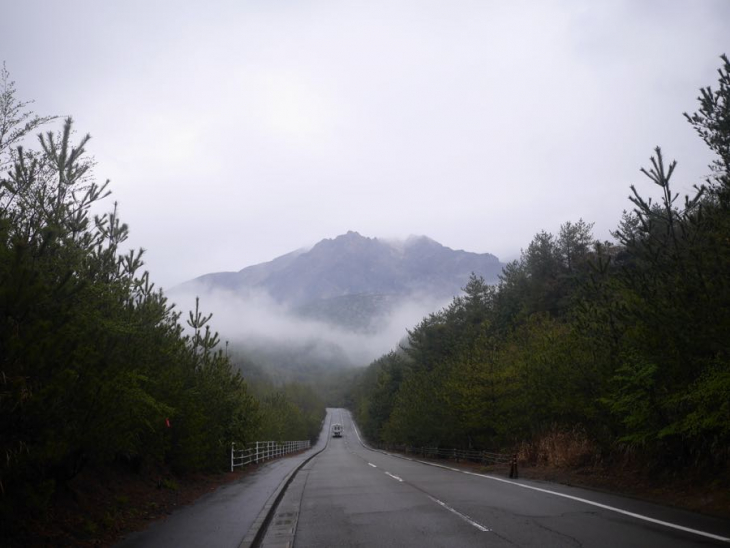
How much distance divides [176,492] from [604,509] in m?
10.9

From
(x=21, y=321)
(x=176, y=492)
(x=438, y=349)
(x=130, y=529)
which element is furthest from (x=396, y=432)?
(x=21, y=321)

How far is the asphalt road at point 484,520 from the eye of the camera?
807 centimetres

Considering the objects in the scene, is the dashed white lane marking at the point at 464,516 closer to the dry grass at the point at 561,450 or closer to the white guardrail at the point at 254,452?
the dry grass at the point at 561,450

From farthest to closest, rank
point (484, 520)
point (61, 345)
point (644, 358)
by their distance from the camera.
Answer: point (644, 358), point (484, 520), point (61, 345)

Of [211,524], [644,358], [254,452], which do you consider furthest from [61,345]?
[254,452]

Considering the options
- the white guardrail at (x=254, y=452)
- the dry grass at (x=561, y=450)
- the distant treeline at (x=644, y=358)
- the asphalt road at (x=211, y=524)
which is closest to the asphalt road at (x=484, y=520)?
the asphalt road at (x=211, y=524)

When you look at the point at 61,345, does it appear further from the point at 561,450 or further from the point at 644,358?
the point at 561,450

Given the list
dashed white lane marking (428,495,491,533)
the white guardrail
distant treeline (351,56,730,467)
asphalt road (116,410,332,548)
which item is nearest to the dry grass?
distant treeline (351,56,730,467)

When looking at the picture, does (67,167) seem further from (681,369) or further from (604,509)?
(681,369)

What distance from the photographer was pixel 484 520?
985 cm

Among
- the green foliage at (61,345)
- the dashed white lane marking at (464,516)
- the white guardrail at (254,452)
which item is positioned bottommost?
the white guardrail at (254,452)

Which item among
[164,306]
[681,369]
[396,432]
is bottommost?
[396,432]

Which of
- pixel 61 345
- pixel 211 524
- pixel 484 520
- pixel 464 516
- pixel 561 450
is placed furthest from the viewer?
pixel 561 450

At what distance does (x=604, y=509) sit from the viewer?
35.5 feet
